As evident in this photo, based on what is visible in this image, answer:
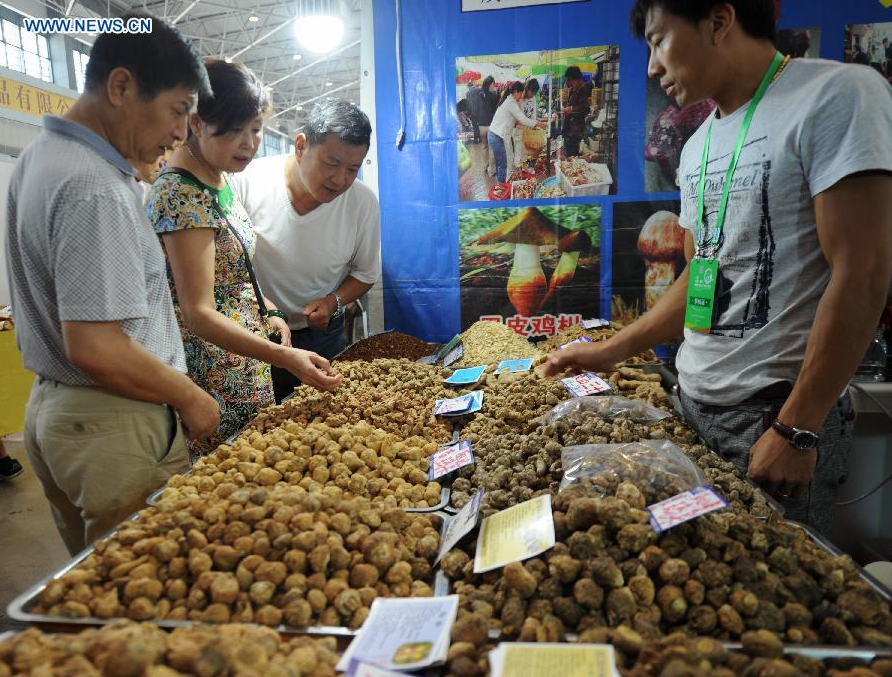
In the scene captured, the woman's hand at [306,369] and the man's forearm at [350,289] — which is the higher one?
the man's forearm at [350,289]

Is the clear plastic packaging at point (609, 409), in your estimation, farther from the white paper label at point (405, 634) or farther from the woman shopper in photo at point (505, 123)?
the woman shopper in photo at point (505, 123)

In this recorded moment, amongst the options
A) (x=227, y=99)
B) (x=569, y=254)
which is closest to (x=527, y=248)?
(x=569, y=254)

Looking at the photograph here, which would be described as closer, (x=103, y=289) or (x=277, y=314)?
Result: (x=103, y=289)

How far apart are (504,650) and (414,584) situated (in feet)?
0.85

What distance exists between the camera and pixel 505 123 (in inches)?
121

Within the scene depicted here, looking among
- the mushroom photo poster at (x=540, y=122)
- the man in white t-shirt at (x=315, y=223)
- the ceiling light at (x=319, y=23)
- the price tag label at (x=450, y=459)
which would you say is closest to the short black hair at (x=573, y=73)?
the mushroom photo poster at (x=540, y=122)

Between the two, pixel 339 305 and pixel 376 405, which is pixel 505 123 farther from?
pixel 376 405

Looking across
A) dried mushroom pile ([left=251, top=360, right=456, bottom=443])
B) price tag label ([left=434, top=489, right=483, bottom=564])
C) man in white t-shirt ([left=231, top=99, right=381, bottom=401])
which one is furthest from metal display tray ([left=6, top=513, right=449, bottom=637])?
man in white t-shirt ([left=231, top=99, right=381, bottom=401])

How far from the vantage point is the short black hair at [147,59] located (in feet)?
3.97

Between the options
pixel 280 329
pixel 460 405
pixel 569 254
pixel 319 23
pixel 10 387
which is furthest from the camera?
pixel 319 23

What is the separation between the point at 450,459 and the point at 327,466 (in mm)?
306

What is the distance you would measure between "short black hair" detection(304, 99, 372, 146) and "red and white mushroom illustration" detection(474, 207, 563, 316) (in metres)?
1.12

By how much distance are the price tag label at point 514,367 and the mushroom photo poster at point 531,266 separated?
35.8 inches

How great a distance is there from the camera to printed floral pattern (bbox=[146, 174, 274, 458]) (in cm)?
173
